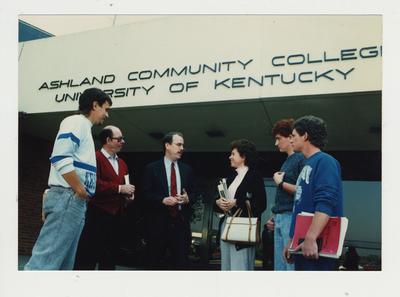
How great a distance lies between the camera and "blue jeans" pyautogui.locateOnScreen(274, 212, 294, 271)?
3286 millimetres

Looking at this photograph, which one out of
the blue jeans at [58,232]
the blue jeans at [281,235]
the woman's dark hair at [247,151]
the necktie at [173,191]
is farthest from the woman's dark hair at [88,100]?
the blue jeans at [281,235]

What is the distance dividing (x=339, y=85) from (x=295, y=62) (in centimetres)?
57

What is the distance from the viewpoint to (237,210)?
3492 millimetres

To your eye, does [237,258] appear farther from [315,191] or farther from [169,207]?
[315,191]

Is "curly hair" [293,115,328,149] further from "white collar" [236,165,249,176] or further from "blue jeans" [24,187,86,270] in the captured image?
"blue jeans" [24,187,86,270]

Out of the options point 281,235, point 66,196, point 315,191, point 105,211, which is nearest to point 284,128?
point 281,235

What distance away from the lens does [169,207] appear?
3.71 m

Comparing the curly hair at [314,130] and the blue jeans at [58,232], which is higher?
the curly hair at [314,130]

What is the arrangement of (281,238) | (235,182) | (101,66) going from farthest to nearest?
(101,66) → (235,182) → (281,238)

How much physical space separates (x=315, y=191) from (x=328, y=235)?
27 cm

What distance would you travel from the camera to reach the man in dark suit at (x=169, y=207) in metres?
3.64

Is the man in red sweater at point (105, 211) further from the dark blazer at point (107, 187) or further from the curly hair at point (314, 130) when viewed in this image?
the curly hair at point (314, 130)

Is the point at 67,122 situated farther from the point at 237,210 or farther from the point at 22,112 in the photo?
the point at 22,112
